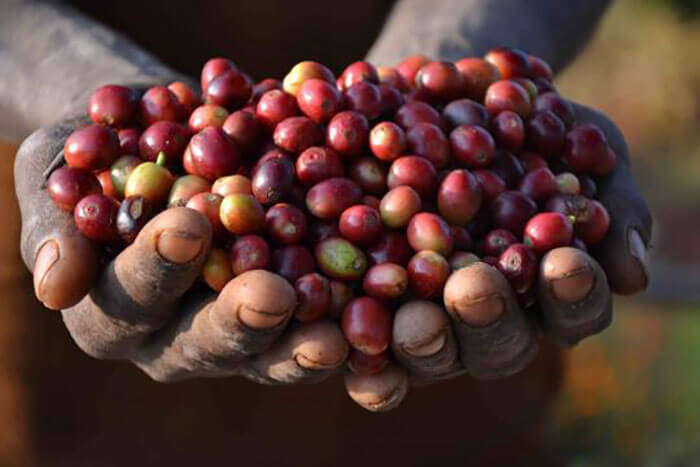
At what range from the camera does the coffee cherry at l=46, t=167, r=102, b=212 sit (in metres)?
1.62

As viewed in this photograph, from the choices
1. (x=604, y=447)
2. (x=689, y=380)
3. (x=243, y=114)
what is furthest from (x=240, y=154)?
(x=689, y=380)

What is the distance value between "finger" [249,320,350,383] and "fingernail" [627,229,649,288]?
2.00 ft

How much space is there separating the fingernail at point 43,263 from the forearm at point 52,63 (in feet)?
2.22

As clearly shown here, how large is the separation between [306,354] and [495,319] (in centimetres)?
31

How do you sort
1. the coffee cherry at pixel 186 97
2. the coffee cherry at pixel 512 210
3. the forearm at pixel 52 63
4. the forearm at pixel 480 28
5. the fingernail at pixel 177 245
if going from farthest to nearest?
the forearm at pixel 480 28
the forearm at pixel 52 63
the coffee cherry at pixel 186 97
the coffee cherry at pixel 512 210
the fingernail at pixel 177 245

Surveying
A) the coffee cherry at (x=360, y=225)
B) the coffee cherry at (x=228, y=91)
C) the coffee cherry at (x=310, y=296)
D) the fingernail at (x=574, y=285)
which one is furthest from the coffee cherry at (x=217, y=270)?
the fingernail at (x=574, y=285)

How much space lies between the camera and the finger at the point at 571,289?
150 cm

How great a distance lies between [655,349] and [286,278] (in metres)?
3.39

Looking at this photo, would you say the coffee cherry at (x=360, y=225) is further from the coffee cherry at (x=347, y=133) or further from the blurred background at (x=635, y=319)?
the blurred background at (x=635, y=319)

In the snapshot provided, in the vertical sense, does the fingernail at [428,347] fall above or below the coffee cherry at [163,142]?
above

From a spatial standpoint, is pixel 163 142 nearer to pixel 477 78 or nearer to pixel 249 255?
pixel 249 255

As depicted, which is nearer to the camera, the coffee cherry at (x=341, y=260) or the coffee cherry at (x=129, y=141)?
the coffee cherry at (x=341, y=260)

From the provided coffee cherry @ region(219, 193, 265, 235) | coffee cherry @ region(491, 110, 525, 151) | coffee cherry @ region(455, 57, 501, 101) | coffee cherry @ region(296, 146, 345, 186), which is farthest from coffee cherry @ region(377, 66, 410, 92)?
coffee cherry @ region(219, 193, 265, 235)

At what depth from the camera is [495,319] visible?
58.1 inches
